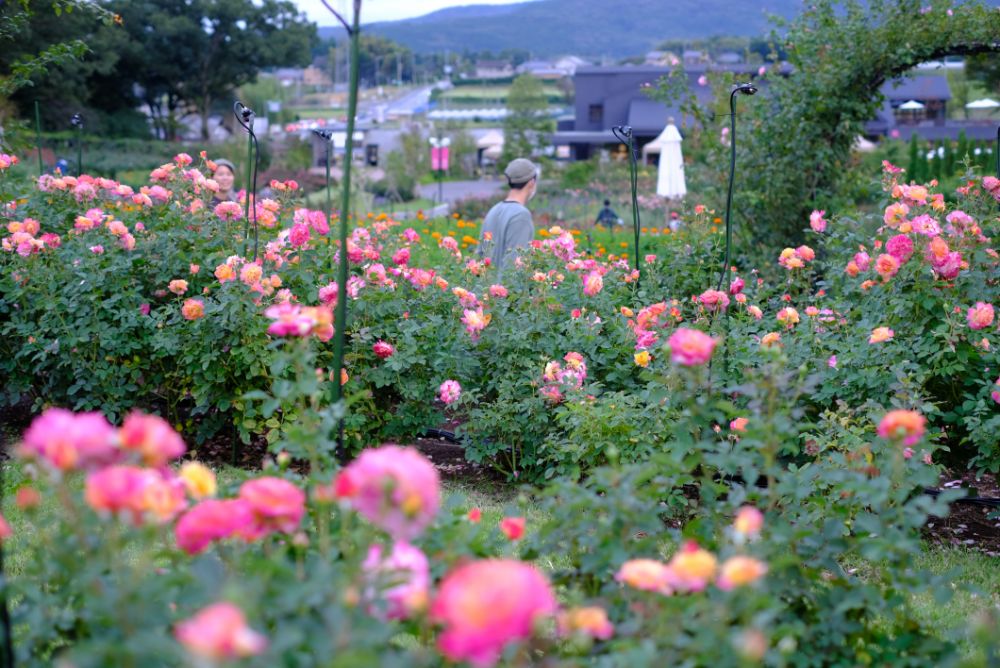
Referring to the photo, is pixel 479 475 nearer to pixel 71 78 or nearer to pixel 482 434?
pixel 482 434

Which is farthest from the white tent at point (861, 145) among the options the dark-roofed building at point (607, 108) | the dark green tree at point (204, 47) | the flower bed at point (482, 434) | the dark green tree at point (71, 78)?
the dark green tree at point (204, 47)

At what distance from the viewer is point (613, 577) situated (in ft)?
5.33

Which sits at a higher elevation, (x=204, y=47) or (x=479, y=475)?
(x=204, y=47)

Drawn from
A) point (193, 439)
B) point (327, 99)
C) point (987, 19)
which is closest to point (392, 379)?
point (193, 439)

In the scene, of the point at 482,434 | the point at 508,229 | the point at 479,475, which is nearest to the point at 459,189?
the point at 508,229

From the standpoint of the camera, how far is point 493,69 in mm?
152875

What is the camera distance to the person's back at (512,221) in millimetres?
4598

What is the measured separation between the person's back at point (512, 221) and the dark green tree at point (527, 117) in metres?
30.0

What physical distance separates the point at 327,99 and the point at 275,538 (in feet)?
382

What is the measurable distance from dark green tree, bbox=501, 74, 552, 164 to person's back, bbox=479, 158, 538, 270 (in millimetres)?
29952

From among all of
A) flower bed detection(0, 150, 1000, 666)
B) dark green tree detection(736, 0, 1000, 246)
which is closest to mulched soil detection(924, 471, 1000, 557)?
flower bed detection(0, 150, 1000, 666)

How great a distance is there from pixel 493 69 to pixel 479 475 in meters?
155

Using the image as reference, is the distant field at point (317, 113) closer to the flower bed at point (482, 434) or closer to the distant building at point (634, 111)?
the distant building at point (634, 111)

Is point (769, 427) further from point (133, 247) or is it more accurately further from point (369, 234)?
point (133, 247)
